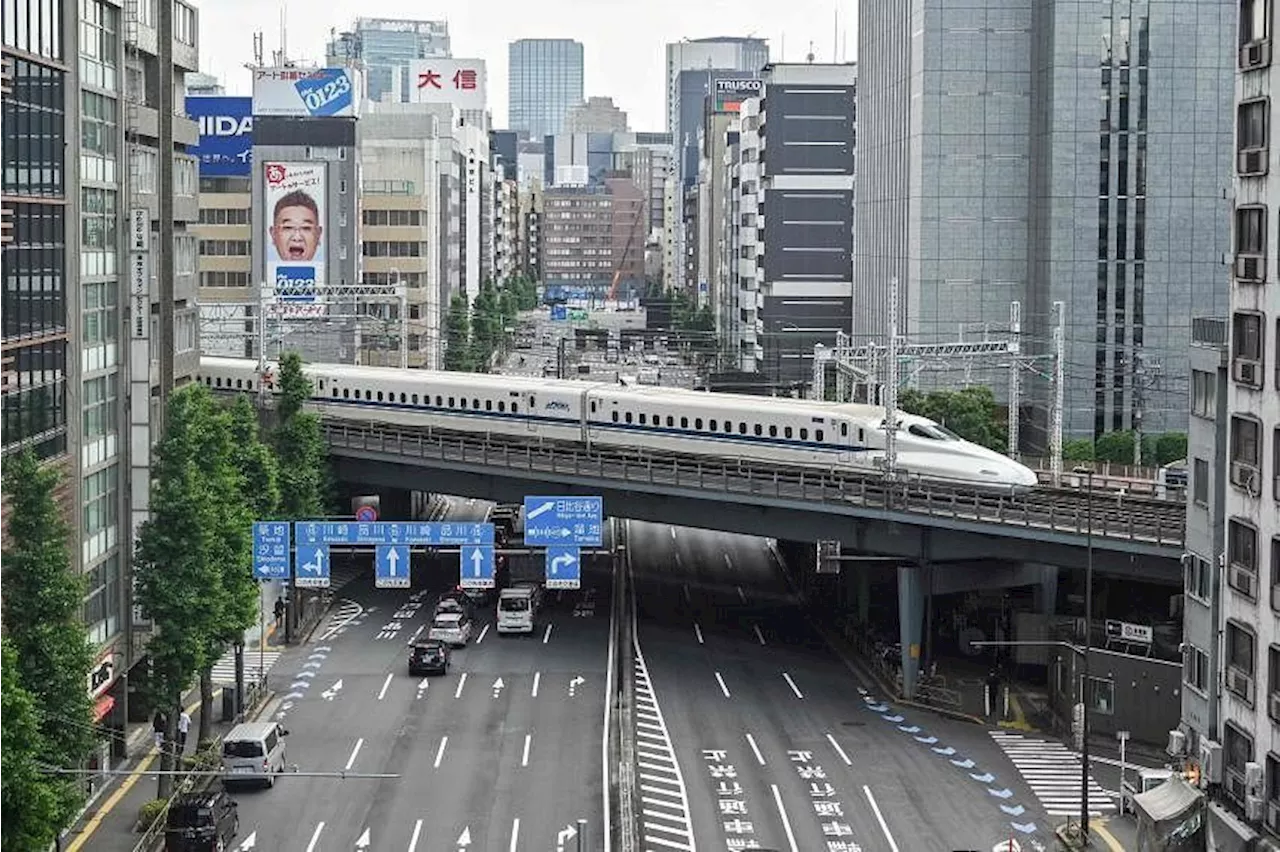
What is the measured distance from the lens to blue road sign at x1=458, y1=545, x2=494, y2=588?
59531mm

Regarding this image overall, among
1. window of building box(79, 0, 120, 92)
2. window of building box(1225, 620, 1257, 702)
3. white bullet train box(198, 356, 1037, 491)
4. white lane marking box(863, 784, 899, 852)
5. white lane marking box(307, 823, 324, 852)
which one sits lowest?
white lane marking box(863, 784, 899, 852)

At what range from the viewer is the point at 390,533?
5906 centimetres

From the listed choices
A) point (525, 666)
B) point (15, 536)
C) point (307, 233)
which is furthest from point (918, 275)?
point (15, 536)

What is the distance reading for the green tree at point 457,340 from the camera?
160 m

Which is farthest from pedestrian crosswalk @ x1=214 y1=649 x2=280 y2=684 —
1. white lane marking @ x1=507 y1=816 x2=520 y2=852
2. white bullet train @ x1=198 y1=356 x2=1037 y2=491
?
white lane marking @ x1=507 y1=816 x2=520 y2=852

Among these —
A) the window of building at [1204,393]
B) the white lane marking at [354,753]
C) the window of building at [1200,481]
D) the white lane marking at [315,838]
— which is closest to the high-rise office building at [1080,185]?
the white lane marking at [354,753]

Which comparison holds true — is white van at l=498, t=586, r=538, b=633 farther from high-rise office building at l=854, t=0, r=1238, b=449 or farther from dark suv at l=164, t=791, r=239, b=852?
high-rise office building at l=854, t=0, r=1238, b=449

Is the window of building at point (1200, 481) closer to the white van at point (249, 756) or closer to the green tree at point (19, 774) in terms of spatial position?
the white van at point (249, 756)

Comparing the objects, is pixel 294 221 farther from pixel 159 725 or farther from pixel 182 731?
pixel 159 725

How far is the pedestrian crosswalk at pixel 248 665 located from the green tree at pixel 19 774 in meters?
28.2

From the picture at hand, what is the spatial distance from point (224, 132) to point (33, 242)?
96348 millimetres

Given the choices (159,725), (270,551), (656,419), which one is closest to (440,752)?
(270,551)

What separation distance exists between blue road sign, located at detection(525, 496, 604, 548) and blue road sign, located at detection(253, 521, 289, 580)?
22.6 feet

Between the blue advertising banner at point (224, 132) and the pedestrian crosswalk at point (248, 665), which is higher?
the blue advertising banner at point (224, 132)
